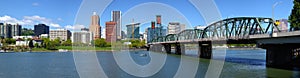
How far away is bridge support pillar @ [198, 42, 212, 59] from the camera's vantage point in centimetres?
8652

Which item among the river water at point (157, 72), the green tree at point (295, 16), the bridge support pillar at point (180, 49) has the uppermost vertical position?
the green tree at point (295, 16)

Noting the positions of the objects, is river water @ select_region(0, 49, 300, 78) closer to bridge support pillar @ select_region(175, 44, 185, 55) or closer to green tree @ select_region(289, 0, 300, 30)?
green tree @ select_region(289, 0, 300, 30)

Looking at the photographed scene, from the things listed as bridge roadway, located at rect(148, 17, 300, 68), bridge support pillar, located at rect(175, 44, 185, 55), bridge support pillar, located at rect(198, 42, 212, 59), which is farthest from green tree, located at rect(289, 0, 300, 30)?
bridge support pillar, located at rect(175, 44, 185, 55)

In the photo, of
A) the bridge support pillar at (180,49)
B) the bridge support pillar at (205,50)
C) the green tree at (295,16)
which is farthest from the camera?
the bridge support pillar at (180,49)

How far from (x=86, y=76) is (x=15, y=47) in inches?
6345

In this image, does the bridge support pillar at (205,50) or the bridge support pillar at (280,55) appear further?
the bridge support pillar at (205,50)

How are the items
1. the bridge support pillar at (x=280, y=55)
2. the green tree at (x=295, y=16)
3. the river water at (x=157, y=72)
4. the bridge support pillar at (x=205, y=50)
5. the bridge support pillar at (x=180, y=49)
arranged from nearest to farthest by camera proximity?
1. the river water at (x=157, y=72)
2. the bridge support pillar at (x=280, y=55)
3. the green tree at (x=295, y=16)
4. the bridge support pillar at (x=205, y=50)
5. the bridge support pillar at (x=180, y=49)

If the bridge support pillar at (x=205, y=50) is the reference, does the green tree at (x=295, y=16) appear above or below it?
above

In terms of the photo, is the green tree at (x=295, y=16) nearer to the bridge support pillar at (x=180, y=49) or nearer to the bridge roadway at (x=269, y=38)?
the bridge roadway at (x=269, y=38)

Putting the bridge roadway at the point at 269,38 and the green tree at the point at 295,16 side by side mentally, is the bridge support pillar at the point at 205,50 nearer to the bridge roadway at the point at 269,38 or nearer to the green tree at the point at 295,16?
the bridge roadway at the point at 269,38

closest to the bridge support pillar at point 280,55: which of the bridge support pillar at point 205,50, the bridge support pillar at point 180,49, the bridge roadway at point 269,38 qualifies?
the bridge roadway at point 269,38

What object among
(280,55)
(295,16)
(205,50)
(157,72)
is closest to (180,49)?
(205,50)

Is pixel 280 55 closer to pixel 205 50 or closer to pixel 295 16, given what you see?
pixel 295 16

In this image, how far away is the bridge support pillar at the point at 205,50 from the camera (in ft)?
284
